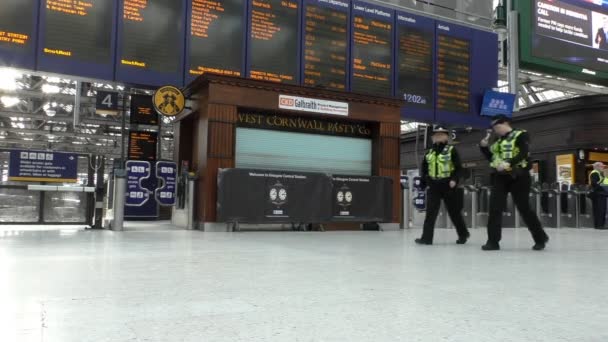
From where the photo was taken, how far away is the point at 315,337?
1.83 meters

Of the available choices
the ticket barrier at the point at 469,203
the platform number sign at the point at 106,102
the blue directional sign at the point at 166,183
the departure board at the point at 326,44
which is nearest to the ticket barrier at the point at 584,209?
the ticket barrier at the point at 469,203

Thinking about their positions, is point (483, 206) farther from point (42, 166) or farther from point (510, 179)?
point (42, 166)

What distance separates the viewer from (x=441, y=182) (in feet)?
20.3

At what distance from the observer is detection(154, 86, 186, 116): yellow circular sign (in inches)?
342

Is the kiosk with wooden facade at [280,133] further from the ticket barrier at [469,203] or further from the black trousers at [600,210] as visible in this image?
the black trousers at [600,210]

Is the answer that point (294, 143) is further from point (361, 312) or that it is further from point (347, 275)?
point (361, 312)

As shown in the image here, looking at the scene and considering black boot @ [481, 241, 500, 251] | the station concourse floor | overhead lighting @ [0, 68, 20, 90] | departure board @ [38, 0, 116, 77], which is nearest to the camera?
the station concourse floor

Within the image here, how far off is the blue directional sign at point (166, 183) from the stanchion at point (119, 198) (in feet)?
2.00

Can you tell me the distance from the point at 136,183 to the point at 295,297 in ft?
21.4

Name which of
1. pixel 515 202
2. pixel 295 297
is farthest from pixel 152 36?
pixel 295 297

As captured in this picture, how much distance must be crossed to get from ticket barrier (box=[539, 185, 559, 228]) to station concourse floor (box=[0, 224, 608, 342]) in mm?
9909

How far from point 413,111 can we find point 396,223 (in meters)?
3.52

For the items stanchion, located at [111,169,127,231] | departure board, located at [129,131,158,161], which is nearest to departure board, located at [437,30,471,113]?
departure board, located at [129,131,158,161]

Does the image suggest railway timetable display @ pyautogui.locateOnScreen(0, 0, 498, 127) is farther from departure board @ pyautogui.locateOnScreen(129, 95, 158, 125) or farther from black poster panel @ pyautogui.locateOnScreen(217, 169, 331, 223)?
departure board @ pyautogui.locateOnScreen(129, 95, 158, 125)
